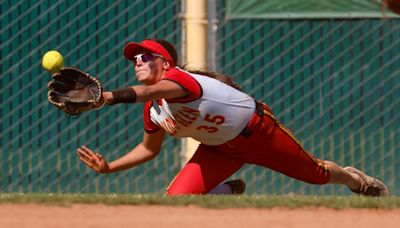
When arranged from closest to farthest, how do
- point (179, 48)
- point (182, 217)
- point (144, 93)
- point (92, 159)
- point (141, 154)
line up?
point (182, 217) → point (144, 93) → point (92, 159) → point (141, 154) → point (179, 48)

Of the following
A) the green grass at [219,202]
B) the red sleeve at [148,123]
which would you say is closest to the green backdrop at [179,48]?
the red sleeve at [148,123]

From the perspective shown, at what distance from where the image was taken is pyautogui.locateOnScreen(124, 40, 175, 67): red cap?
7195 millimetres

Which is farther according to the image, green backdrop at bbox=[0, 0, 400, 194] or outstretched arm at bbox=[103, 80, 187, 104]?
green backdrop at bbox=[0, 0, 400, 194]

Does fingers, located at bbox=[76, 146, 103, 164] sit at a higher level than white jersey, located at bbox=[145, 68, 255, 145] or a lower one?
lower

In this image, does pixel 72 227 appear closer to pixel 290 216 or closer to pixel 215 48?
pixel 290 216

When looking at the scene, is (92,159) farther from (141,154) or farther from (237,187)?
(237,187)

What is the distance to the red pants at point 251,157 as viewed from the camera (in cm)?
738

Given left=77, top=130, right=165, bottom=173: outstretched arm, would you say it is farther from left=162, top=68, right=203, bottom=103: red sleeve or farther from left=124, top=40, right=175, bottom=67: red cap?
left=162, top=68, right=203, bottom=103: red sleeve

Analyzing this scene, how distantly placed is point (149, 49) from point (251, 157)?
96 cm

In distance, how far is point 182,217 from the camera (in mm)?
5531

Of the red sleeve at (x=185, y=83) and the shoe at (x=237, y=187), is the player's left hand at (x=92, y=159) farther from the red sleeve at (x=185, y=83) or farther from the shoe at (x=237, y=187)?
the shoe at (x=237, y=187)

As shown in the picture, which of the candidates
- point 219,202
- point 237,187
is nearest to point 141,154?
point 237,187

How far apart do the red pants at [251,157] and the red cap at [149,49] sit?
2.13 feet

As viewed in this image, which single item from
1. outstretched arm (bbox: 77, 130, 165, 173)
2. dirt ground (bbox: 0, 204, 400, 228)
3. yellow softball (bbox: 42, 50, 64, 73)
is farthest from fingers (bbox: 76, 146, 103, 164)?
dirt ground (bbox: 0, 204, 400, 228)
